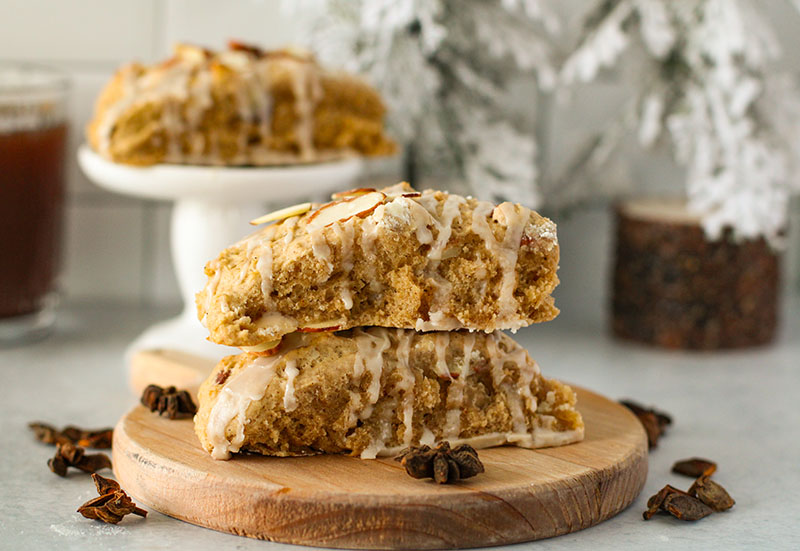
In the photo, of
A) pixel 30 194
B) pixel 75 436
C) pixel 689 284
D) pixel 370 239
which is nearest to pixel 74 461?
pixel 75 436

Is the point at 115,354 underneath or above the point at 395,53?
underneath

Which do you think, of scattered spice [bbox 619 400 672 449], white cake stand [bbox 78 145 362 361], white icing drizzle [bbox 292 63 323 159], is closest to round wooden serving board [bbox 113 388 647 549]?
scattered spice [bbox 619 400 672 449]

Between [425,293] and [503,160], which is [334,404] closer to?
[425,293]

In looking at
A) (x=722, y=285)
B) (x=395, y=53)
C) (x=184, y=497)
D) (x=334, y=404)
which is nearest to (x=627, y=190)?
(x=722, y=285)

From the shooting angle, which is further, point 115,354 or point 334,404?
point 115,354

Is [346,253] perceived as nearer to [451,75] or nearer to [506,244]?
[506,244]

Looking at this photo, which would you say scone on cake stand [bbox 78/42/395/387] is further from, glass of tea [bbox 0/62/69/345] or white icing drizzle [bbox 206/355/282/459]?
white icing drizzle [bbox 206/355/282/459]

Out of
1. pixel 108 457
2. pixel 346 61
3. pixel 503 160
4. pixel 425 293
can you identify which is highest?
pixel 346 61
